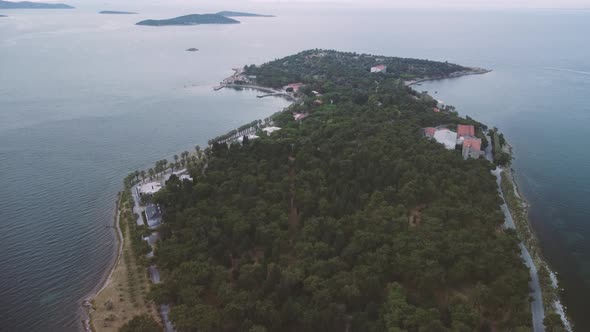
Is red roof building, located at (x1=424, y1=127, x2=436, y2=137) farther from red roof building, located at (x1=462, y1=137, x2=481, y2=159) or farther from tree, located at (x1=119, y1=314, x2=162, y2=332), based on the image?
tree, located at (x1=119, y1=314, x2=162, y2=332)

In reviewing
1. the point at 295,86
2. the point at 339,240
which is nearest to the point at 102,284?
the point at 339,240

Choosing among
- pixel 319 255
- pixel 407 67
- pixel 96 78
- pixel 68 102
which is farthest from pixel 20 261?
pixel 407 67

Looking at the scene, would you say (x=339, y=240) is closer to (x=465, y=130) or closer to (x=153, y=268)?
(x=153, y=268)

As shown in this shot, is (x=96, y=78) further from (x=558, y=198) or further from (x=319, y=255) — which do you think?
(x=558, y=198)

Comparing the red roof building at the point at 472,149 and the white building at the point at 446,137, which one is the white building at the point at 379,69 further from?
the red roof building at the point at 472,149

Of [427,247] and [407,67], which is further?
[407,67]

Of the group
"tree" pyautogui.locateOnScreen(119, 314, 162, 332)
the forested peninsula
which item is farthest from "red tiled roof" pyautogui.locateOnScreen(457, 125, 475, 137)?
"tree" pyautogui.locateOnScreen(119, 314, 162, 332)
